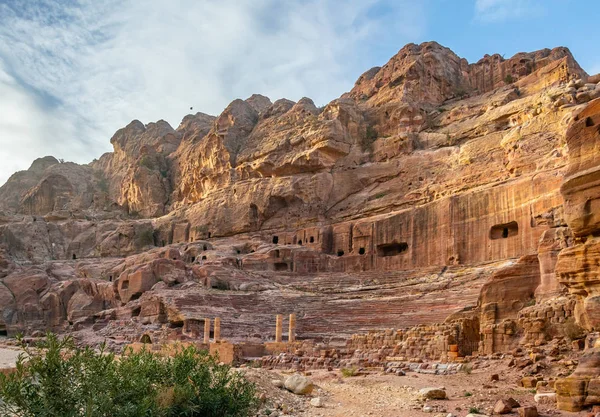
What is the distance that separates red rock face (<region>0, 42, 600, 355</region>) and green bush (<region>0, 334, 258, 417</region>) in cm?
664

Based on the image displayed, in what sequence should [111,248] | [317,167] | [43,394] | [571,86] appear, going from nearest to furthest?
[43,394], [571,86], [317,167], [111,248]

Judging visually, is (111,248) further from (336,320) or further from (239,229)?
(336,320)

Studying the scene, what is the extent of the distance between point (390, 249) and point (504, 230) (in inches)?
356

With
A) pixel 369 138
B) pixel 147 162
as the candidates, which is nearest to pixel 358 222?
pixel 369 138

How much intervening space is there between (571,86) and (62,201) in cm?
6647

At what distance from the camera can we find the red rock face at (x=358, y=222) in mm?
20433

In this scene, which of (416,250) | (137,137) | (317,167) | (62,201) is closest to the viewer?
(416,250)

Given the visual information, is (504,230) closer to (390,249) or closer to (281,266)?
(390,249)

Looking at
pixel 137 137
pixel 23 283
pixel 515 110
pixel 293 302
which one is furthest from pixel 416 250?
pixel 137 137

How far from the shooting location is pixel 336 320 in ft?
100

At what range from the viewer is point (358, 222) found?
42.0m

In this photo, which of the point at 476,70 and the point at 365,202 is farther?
the point at 476,70

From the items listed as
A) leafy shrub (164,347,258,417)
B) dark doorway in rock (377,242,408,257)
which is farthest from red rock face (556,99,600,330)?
dark doorway in rock (377,242,408,257)

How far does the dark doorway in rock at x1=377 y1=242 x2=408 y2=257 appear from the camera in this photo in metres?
39.4
